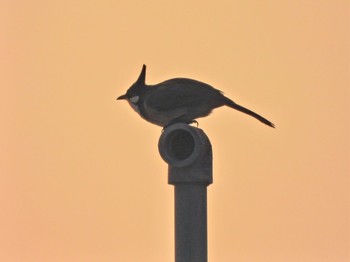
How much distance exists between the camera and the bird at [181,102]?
34.5 feet

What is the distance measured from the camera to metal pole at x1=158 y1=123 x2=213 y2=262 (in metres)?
9.38

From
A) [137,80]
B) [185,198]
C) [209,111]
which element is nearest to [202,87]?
[209,111]

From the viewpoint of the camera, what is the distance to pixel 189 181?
952 centimetres

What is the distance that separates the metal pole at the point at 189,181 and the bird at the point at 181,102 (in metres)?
0.72

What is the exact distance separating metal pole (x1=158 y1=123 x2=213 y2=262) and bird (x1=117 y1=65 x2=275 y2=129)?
2.35 ft

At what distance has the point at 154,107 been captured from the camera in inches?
419

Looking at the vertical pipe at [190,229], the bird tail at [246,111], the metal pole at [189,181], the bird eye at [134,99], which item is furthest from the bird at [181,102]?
the vertical pipe at [190,229]

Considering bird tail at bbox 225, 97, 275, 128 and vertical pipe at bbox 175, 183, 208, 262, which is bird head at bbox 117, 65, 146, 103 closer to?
bird tail at bbox 225, 97, 275, 128

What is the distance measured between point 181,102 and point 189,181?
4.63 feet

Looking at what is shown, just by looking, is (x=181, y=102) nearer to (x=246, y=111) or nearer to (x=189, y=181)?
(x=246, y=111)

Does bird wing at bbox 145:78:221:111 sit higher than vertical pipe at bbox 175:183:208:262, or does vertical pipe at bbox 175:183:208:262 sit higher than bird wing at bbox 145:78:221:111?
bird wing at bbox 145:78:221:111

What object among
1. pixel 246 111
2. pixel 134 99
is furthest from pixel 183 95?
pixel 246 111

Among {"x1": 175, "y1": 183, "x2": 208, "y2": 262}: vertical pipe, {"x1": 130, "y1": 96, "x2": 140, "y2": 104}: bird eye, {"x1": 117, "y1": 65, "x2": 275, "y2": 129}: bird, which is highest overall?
{"x1": 130, "y1": 96, "x2": 140, "y2": 104}: bird eye

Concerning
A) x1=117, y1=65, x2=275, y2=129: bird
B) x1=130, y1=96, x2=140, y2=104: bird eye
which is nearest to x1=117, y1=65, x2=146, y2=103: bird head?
x1=130, y1=96, x2=140, y2=104: bird eye
